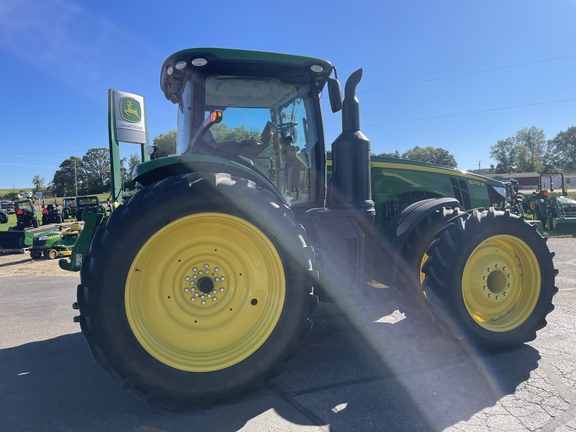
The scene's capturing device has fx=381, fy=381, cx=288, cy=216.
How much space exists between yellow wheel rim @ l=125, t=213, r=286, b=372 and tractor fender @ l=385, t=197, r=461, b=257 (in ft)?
4.67

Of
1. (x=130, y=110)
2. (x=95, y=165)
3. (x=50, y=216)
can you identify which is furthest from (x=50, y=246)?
(x=95, y=165)

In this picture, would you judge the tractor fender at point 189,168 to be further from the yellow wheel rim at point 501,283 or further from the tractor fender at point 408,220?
the yellow wheel rim at point 501,283

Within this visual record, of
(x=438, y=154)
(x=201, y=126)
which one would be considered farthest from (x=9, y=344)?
(x=438, y=154)

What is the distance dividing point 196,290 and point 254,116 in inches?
65.9

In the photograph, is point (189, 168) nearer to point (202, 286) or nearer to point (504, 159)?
point (202, 286)

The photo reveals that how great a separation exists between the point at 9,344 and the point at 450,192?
16.3ft

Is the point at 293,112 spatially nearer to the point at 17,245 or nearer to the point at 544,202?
the point at 17,245

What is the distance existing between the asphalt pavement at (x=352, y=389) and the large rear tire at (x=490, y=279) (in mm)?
235

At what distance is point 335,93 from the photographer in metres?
3.20

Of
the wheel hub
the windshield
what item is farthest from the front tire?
the wheel hub

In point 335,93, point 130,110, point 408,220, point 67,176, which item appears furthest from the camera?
point 67,176

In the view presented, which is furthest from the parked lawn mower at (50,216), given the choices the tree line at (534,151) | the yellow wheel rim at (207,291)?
the tree line at (534,151)

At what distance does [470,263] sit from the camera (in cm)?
324

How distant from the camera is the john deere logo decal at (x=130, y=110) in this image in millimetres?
13203
